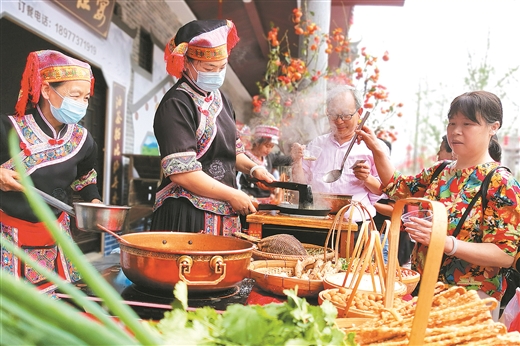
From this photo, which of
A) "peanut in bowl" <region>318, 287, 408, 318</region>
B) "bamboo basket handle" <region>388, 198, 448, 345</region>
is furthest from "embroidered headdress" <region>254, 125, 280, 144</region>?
"bamboo basket handle" <region>388, 198, 448, 345</region>

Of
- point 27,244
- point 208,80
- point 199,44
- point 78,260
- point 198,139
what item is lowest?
point 27,244

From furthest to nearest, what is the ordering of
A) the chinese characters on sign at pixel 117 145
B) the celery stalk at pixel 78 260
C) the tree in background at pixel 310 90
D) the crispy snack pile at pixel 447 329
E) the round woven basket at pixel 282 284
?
the chinese characters on sign at pixel 117 145 < the tree in background at pixel 310 90 < the round woven basket at pixel 282 284 < the crispy snack pile at pixel 447 329 < the celery stalk at pixel 78 260

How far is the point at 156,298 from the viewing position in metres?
1.34

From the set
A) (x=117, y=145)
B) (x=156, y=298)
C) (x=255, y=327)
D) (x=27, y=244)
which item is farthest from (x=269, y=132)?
(x=255, y=327)

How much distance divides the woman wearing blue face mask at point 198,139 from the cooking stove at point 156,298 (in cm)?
67

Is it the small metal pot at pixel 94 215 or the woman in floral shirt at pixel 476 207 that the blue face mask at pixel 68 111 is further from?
the woman in floral shirt at pixel 476 207

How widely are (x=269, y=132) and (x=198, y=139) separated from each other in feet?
10.1

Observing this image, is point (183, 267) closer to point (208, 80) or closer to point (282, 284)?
point (282, 284)

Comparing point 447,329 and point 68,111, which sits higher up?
point 68,111

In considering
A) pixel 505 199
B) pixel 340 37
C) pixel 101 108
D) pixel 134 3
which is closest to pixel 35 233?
pixel 505 199

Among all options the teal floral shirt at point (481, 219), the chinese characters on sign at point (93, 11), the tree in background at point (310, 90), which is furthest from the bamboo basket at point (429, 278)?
the chinese characters on sign at point (93, 11)

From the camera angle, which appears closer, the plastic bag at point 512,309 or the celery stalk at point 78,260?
the celery stalk at point 78,260

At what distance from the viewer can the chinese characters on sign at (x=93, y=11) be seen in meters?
4.92

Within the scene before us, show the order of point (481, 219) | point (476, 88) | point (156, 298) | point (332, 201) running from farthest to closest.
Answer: point (476, 88) < point (332, 201) < point (481, 219) < point (156, 298)
